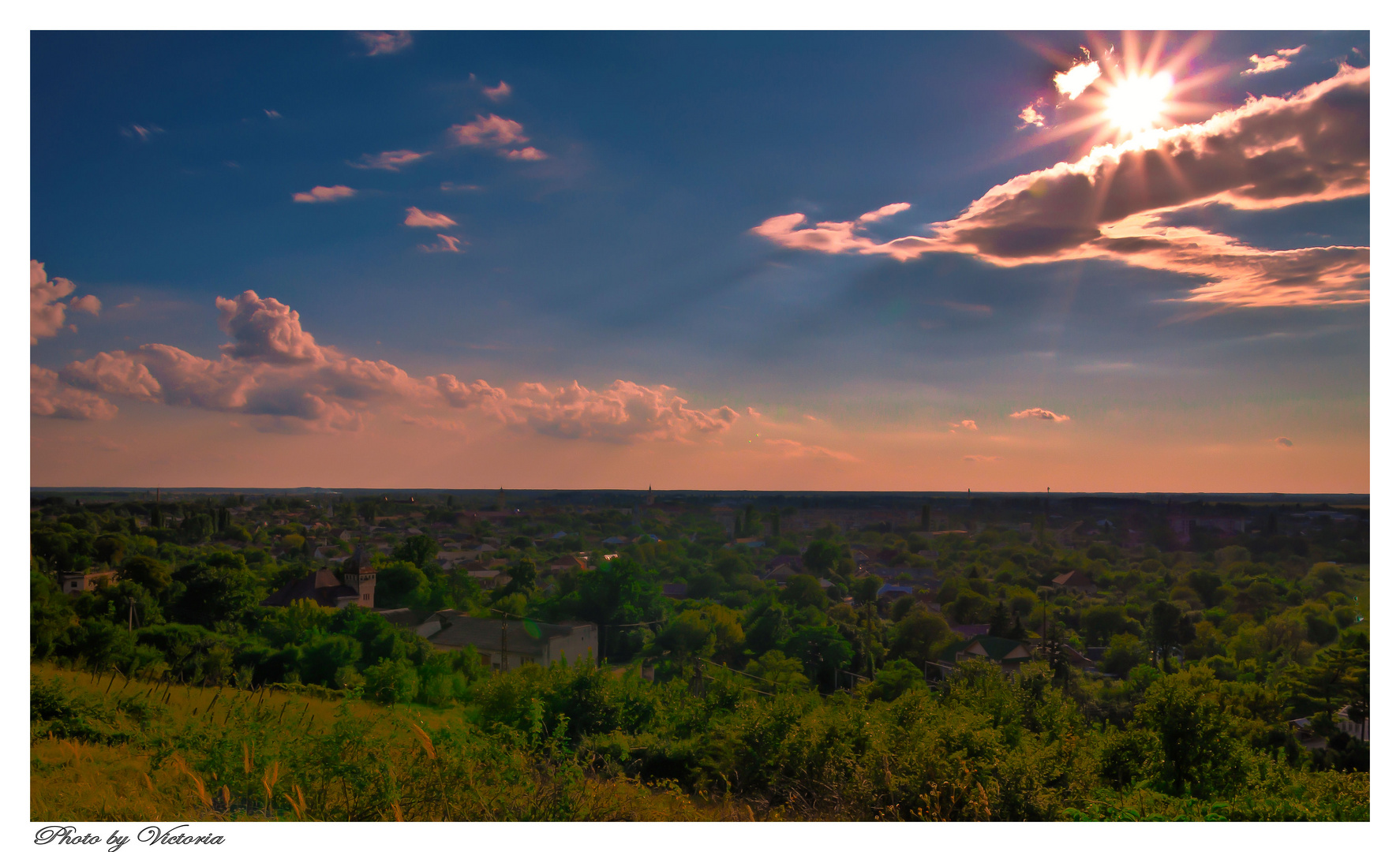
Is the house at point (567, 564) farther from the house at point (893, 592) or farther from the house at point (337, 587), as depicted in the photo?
the house at point (893, 592)

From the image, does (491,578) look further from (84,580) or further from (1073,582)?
Result: (1073,582)

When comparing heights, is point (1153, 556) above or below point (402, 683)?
above

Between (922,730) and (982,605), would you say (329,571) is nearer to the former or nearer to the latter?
(922,730)

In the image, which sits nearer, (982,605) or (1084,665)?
(1084,665)

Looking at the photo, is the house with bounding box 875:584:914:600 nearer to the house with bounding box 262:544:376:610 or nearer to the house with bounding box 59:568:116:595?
the house with bounding box 262:544:376:610

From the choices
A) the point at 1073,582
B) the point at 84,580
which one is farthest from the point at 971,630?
the point at 84,580

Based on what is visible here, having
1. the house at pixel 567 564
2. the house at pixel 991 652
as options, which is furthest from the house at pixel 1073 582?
the house at pixel 567 564

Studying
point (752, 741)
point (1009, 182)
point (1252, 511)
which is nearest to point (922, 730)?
point (752, 741)
